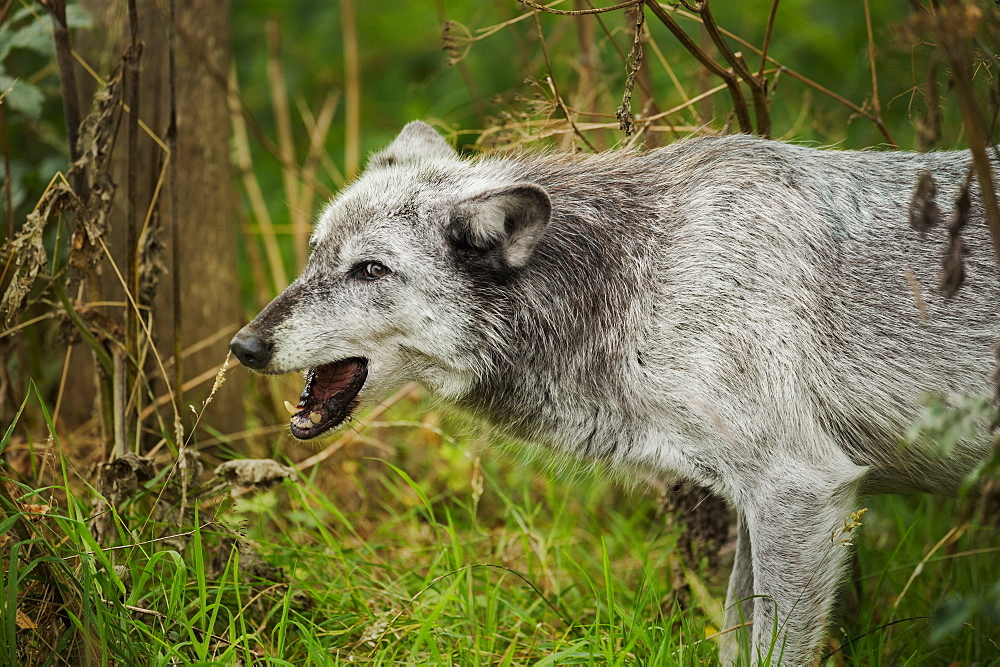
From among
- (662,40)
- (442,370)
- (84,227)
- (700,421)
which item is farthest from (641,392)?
(662,40)

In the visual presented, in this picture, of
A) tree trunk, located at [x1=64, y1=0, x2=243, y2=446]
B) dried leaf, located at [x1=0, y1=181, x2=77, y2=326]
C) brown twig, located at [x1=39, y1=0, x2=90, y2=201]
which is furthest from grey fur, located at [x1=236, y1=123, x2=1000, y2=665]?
tree trunk, located at [x1=64, y1=0, x2=243, y2=446]

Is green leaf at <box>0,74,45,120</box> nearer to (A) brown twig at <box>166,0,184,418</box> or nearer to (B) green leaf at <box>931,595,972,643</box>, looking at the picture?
(A) brown twig at <box>166,0,184,418</box>

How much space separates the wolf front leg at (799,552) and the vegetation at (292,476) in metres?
0.38

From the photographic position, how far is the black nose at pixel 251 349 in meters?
3.85

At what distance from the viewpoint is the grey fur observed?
11.9ft

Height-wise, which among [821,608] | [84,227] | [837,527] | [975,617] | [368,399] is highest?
[84,227]

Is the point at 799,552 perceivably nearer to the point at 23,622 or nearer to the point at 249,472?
the point at 249,472

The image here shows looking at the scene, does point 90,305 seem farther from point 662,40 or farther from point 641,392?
point 662,40

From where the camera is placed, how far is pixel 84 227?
4109 mm

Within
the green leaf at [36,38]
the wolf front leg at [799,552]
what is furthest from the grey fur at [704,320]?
the green leaf at [36,38]

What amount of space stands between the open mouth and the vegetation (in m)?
0.34

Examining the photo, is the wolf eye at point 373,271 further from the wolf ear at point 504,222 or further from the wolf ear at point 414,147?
the wolf ear at point 414,147

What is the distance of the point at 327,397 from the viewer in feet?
13.5

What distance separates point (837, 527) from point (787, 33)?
7084 mm
